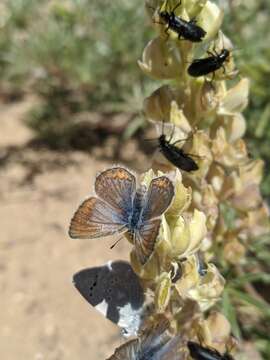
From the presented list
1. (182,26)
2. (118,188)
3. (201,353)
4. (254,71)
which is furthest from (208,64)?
(254,71)

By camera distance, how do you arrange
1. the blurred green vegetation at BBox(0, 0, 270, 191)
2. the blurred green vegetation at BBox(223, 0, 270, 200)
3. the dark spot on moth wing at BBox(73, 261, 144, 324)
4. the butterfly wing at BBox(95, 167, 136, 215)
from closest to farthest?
the butterfly wing at BBox(95, 167, 136, 215) < the dark spot on moth wing at BBox(73, 261, 144, 324) < the blurred green vegetation at BBox(223, 0, 270, 200) < the blurred green vegetation at BBox(0, 0, 270, 191)

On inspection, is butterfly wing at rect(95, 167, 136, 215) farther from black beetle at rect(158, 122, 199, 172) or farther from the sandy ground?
the sandy ground

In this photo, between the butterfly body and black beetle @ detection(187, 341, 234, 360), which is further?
the butterfly body

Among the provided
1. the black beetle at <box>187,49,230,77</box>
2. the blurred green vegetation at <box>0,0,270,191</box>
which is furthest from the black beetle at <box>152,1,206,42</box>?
the blurred green vegetation at <box>0,0,270,191</box>

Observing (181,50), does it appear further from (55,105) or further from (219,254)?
(55,105)

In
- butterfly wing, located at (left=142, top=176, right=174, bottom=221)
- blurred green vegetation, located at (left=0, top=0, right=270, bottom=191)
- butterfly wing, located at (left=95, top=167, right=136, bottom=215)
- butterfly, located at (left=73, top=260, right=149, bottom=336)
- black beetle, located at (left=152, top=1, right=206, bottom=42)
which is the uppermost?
blurred green vegetation, located at (left=0, top=0, right=270, bottom=191)

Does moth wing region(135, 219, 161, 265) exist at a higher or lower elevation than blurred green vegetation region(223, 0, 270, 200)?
lower

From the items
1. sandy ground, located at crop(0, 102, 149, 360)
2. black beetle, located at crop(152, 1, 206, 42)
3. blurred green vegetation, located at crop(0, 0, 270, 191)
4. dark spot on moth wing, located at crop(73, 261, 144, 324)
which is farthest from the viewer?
blurred green vegetation, located at crop(0, 0, 270, 191)
